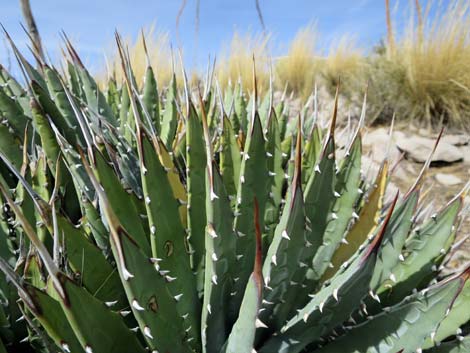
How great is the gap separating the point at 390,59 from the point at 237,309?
5012 millimetres

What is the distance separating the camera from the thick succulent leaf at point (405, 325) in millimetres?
840

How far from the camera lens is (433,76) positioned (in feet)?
15.8

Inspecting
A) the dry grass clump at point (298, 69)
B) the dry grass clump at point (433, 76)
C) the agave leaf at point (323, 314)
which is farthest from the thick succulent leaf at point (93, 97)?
the dry grass clump at point (298, 69)

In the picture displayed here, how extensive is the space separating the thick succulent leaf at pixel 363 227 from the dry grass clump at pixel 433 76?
3.80 m

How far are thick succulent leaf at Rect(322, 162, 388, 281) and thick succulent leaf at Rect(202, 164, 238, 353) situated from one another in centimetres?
32

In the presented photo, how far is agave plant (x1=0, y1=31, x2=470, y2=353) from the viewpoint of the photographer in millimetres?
745

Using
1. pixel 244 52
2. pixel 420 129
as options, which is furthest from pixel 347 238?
pixel 244 52

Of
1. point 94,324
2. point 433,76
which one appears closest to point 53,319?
point 94,324

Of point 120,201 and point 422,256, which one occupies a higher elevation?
point 120,201

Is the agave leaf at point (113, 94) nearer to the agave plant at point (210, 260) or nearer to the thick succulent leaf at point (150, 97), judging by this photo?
the thick succulent leaf at point (150, 97)

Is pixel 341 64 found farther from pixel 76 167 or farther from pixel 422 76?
pixel 76 167

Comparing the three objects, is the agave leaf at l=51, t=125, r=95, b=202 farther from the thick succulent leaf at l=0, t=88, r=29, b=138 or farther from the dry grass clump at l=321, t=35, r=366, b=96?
the dry grass clump at l=321, t=35, r=366, b=96

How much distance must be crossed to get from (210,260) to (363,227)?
0.55 metres

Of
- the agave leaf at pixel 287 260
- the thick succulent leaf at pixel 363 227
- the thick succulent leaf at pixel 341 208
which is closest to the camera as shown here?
the agave leaf at pixel 287 260
